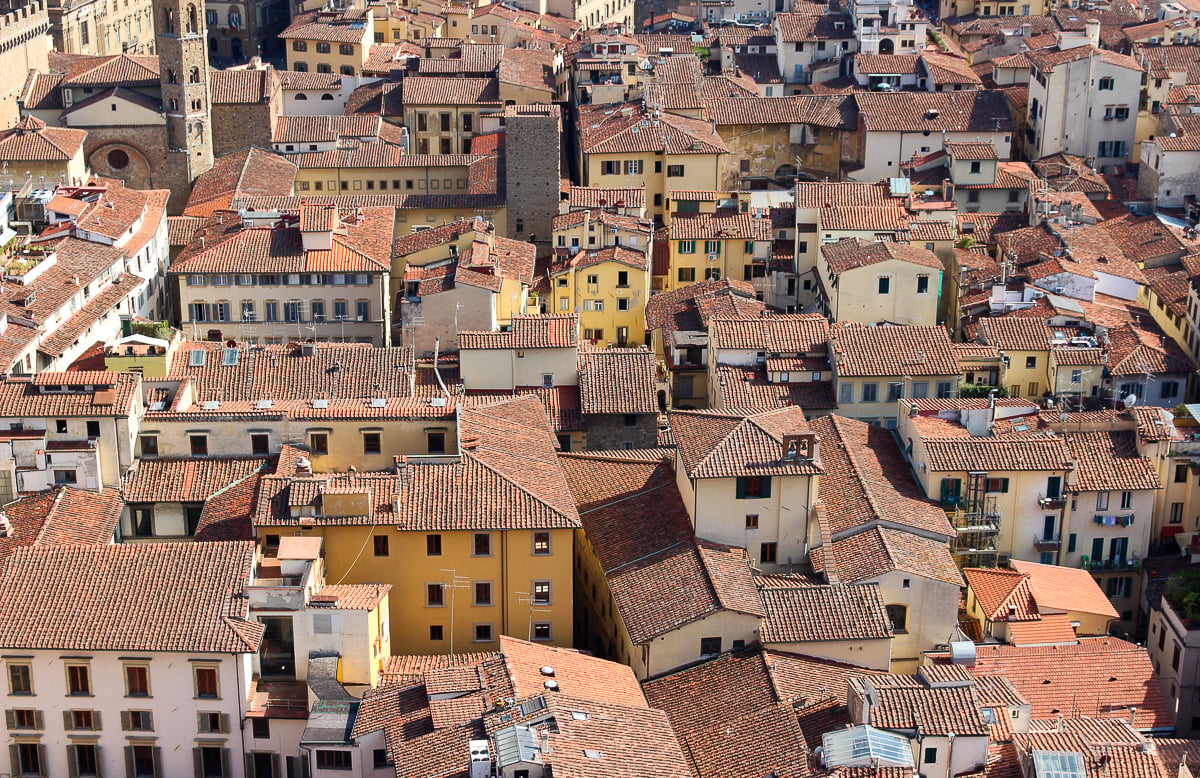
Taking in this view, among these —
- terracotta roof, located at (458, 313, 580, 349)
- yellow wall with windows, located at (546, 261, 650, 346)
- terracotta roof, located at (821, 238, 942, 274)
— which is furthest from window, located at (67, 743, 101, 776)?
terracotta roof, located at (821, 238, 942, 274)

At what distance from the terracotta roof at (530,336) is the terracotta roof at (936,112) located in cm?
3497

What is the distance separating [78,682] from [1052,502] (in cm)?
3199

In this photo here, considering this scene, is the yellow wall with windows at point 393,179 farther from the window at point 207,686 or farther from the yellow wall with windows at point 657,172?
the window at point 207,686

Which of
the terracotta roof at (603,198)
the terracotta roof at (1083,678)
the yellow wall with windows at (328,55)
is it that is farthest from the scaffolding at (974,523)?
the yellow wall with windows at (328,55)

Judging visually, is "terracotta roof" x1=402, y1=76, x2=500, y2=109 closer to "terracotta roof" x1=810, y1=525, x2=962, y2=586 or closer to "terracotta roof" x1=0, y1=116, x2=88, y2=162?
"terracotta roof" x1=0, y1=116, x2=88, y2=162

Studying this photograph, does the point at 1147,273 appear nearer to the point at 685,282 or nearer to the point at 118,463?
the point at 685,282

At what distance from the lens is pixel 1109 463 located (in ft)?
203

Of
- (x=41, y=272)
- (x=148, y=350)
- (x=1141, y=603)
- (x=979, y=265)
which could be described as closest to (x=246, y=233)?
(x=41, y=272)

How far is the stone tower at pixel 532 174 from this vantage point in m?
86.1

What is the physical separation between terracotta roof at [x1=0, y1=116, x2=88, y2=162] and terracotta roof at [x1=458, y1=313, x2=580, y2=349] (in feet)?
97.3

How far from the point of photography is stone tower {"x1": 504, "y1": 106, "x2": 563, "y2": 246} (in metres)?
86.1

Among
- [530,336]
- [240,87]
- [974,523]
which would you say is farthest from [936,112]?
[974,523]

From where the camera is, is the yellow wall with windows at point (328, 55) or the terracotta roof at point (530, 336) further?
A: the yellow wall with windows at point (328, 55)

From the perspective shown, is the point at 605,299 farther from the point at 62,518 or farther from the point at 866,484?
the point at 62,518
